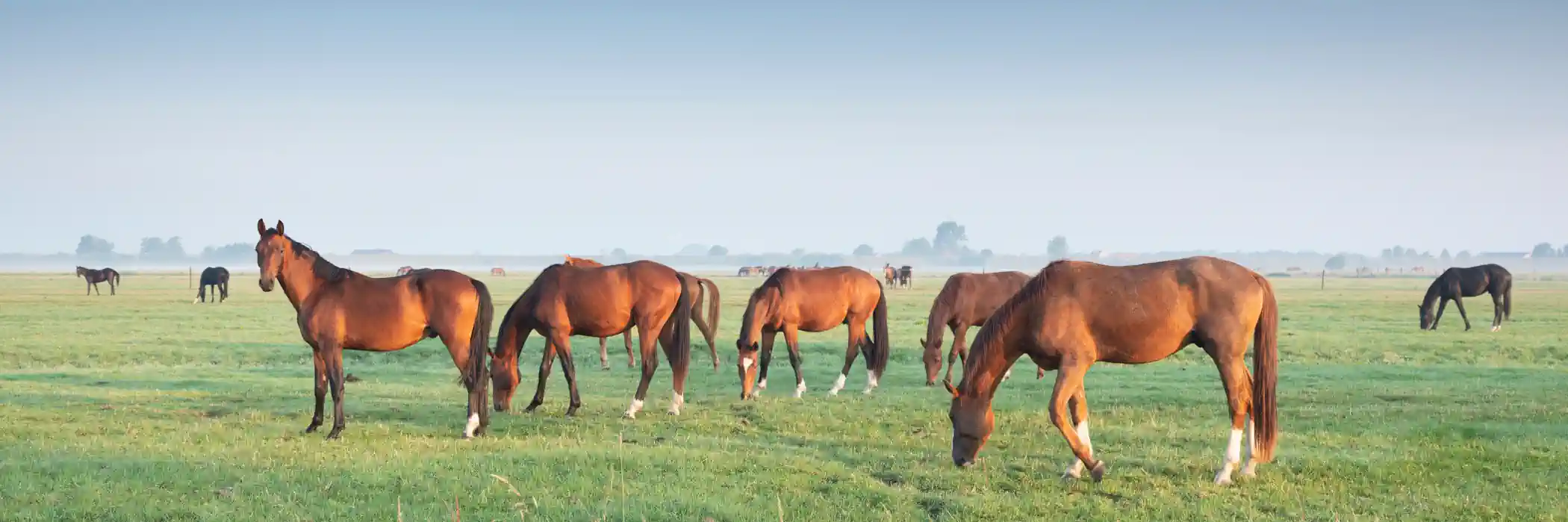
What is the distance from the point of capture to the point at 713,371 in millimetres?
19297

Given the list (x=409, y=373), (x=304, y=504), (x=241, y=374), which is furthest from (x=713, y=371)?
(x=304, y=504)

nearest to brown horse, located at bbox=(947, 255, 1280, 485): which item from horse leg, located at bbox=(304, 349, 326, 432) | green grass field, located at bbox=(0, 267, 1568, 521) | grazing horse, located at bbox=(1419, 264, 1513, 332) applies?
green grass field, located at bbox=(0, 267, 1568, 521)

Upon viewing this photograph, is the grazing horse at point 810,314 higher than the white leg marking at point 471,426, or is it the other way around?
the grazing horse at point 810,314

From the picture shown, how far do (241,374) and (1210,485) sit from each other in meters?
17.1

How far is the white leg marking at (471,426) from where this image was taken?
36.8 feet

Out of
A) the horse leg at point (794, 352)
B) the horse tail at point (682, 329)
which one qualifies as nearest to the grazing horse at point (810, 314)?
the horse leg at point (794, 352)

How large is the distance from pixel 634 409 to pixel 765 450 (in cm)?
300

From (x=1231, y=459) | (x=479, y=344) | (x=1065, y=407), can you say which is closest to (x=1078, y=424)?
(x=1065, y=407)

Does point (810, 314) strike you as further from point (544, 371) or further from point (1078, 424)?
point (1078, 424)

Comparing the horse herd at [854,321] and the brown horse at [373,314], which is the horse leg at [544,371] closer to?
the horse herd at [854,321]

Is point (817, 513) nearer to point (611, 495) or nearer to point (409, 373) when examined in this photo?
point (611, 495)

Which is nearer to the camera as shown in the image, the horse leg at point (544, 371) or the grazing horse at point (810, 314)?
the horse leg at point (544, 371)

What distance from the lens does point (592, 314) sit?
44.0ft

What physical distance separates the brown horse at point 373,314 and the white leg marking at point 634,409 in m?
2.08
